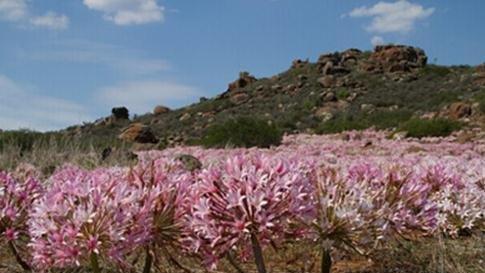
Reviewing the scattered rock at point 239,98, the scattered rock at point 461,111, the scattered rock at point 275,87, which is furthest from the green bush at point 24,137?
the scattered rock at point 275,87

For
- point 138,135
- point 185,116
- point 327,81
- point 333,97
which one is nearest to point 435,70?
point 327,81

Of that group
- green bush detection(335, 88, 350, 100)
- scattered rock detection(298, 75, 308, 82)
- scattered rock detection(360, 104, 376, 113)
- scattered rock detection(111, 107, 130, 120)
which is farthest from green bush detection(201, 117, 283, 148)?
scattered rock detection(298, 75, 308, 82)

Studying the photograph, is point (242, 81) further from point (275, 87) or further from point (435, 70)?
point (435, 70)

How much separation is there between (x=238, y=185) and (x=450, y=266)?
1.84 metres

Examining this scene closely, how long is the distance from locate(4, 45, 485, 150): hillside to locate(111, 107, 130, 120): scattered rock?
0.09 metres

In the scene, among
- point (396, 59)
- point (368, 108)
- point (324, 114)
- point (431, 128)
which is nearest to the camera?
point (431, 128)

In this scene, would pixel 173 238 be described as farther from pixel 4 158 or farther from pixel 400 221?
pixel 4 158

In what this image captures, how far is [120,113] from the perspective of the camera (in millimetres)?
59094

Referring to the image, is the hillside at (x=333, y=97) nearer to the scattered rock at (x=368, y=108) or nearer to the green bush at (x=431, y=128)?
the scattered rock at (x=368, y=108)

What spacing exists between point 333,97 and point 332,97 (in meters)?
0.16

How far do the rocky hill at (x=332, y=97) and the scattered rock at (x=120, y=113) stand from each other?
87 mm

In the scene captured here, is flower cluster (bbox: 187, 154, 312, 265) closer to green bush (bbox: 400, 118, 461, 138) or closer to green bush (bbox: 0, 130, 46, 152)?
green bush (bbox: 0, 130, 46, 152)

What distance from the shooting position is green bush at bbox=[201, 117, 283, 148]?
23855 millimetres

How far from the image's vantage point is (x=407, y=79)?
2194 inches
